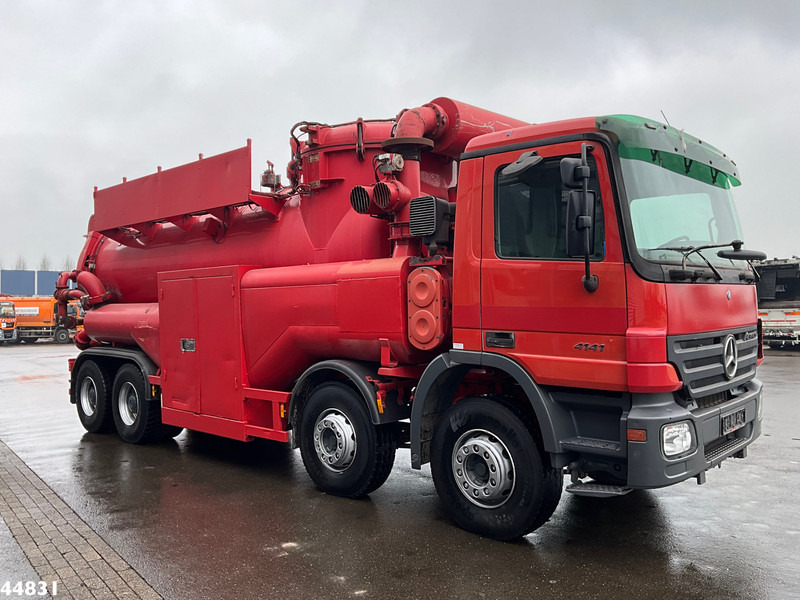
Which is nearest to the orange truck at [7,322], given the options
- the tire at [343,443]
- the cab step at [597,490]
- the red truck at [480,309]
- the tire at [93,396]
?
the tire at [93,396]

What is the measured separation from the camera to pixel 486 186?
513 cm

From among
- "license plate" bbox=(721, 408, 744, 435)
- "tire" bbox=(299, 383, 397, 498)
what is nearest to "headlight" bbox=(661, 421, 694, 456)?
"license plate" bbox=(721, 408, 744, 435)

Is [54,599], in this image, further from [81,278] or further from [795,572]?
[81,278]

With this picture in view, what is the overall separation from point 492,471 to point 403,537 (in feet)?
2.84

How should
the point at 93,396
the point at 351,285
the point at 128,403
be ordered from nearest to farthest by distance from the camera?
the point at 351,285 < the point at 128,403 < the point at 93,396

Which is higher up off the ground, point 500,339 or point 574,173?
point 574,173

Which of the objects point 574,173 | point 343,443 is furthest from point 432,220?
point 343,443

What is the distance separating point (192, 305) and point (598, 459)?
Result: 16.4 ft

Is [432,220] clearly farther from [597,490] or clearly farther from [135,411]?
[135,411]

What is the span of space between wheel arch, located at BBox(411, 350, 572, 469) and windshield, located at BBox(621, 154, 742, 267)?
1.18 m

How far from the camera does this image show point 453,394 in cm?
563

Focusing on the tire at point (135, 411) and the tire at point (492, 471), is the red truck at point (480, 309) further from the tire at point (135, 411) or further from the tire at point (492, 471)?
the tire at point (135, 411)

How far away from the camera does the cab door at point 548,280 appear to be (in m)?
4.43

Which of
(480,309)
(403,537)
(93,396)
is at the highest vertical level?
(480,309)
